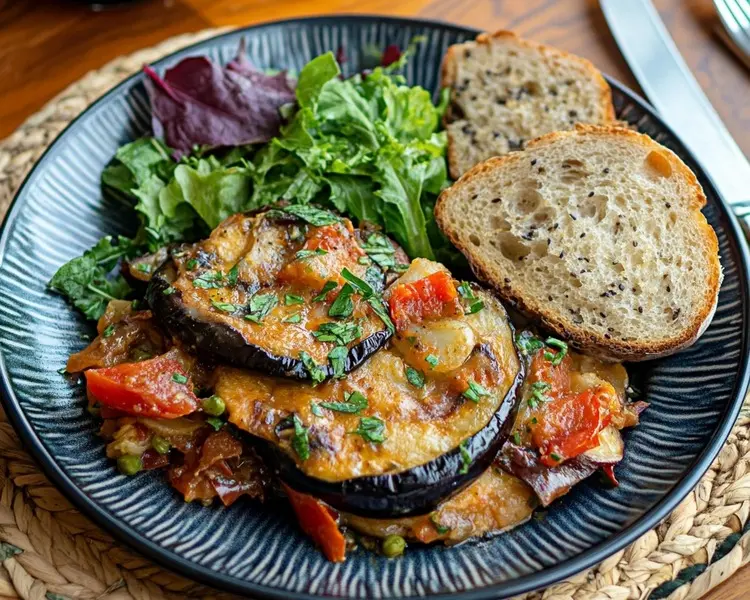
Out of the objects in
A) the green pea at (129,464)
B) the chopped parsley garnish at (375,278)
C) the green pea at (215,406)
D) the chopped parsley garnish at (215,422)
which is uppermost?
the chopped parsley garnish at (375,278)

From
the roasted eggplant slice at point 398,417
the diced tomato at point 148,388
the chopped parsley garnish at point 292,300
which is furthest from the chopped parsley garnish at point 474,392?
the diced tomato at point 148,388

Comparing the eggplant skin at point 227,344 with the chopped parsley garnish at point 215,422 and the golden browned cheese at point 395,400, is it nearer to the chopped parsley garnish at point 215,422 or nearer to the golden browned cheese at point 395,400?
the golden browned cheese at point 395,400

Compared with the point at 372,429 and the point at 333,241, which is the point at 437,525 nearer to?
the point at 372,429

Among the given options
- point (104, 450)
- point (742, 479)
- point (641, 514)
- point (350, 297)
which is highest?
point (350, 297)

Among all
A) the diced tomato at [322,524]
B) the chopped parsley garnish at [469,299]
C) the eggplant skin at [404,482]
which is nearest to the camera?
the eggplant skin at [404,482]

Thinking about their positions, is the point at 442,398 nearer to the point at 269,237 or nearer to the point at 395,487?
the point at 395,487

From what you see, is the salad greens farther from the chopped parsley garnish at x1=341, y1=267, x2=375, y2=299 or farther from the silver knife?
the silver knife

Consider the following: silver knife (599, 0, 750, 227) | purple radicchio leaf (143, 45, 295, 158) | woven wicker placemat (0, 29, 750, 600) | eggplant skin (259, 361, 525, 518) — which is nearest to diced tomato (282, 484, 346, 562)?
eggplant skin (259, 361, 525, 518)

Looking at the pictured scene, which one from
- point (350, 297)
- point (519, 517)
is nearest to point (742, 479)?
point (519, 517)
